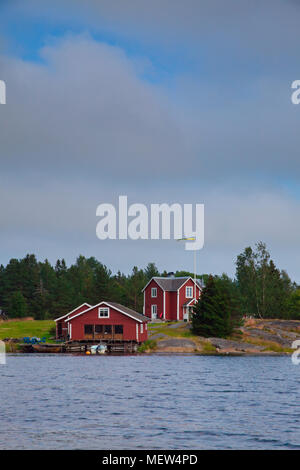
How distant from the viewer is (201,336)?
8831 cm

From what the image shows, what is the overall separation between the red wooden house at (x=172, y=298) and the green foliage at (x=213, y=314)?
17635 millimetres

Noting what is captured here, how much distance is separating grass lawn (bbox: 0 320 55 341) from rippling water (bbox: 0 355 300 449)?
3653cm

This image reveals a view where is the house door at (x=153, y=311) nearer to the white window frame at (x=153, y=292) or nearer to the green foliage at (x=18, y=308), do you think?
the white window frame at (x=153, y=292)

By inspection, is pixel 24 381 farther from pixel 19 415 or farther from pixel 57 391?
pixel 19 415

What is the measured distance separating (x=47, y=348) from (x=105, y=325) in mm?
8501

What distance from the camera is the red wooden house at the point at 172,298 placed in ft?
355

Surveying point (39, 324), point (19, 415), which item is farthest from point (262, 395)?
point (39, 324)

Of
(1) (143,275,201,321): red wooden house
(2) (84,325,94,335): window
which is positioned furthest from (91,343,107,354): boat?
(1) (143,275,201,321): red wooden house

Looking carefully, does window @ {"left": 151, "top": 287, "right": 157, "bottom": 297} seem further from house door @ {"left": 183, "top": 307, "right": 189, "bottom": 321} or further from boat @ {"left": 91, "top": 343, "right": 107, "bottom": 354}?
boat @ {"left": 91, "top": 343, "right": 107, "bottom": 354}

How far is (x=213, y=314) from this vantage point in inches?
3462

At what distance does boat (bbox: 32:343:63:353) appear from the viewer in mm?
86438

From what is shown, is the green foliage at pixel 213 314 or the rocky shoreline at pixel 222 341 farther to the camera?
the green foliage at pixel 213 314

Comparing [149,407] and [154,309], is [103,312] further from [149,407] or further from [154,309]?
[149,407]

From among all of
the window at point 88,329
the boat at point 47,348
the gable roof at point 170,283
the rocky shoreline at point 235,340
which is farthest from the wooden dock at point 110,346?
the gable roof at point 170,283
